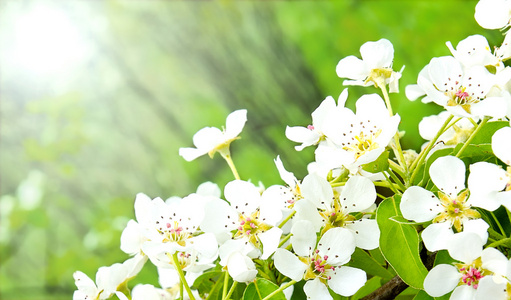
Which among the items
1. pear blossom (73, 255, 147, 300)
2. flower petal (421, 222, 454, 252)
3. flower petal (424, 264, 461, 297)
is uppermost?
pear blossom (73, 255, 147, 300)

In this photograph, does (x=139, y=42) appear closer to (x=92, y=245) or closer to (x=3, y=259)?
(x=92, y=245)

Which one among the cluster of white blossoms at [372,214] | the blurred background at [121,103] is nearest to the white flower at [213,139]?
the cluster of white blossoms at [372,214]

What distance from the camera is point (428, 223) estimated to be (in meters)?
0.38

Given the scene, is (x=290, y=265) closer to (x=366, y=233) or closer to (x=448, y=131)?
(x=366, y=233)

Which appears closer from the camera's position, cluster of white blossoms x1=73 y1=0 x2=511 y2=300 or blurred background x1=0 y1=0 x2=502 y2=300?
cluster of white blossoms x1=73 y1=0 x2=511 y2=300

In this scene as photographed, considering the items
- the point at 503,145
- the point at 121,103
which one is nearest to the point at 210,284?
the point at 503,145

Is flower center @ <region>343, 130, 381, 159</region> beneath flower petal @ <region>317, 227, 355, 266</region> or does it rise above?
above

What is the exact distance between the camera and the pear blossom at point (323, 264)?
370 mm

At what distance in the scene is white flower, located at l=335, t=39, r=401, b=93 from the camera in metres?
0.47

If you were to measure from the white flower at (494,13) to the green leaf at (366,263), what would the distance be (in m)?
0.19

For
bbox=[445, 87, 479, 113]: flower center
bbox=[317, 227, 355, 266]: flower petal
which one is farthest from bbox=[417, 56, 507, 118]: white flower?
bbox=[317, 227, 355, 266]: flower petal

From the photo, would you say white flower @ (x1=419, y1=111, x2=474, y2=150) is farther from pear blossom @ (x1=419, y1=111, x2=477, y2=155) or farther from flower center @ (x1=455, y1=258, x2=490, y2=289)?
flower center @ (x1=455, y1=258, x2=490, y2=289)

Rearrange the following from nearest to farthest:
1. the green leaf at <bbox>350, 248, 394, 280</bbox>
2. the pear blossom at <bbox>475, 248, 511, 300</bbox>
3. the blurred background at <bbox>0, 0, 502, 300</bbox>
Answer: the pear blossom at <bbox>475, 248, 511, 300</bbox>
the green leaf at <bbox>350, 248, 394, 280</bbox>
the blurred background at <bbox>0, 0, 502, 300</bbox>

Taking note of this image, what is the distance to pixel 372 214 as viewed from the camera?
16.1 inches
